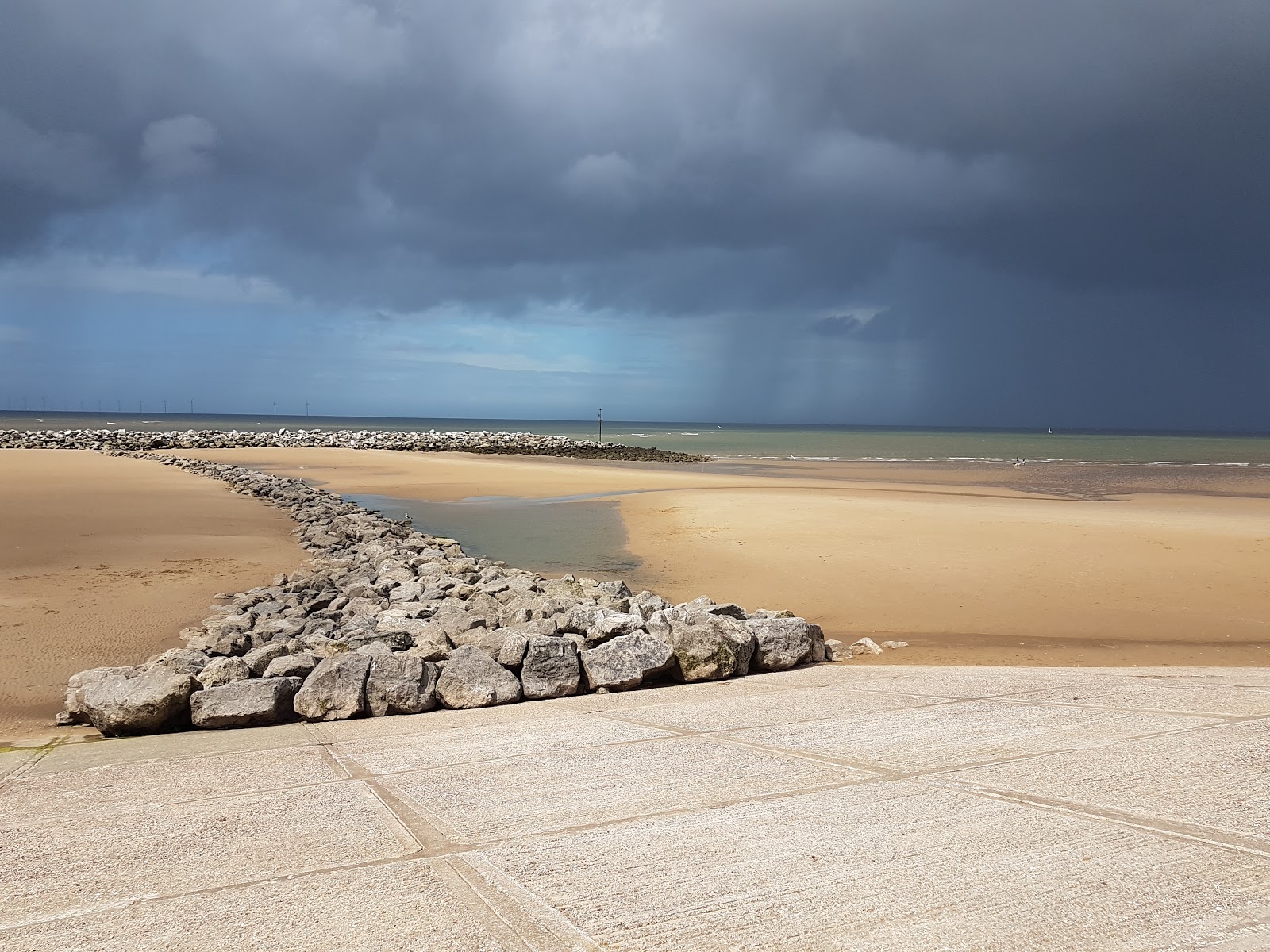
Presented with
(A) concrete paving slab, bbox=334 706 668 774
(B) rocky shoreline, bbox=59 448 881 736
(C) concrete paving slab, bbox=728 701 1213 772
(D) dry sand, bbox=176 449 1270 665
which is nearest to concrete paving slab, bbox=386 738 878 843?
(A) concrete paving slab, bbox=334 706 668 774

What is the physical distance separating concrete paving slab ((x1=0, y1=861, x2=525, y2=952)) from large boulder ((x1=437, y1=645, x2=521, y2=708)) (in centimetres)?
302

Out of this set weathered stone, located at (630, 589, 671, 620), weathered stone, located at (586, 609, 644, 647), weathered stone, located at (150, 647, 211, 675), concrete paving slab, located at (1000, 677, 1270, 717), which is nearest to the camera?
concrete paving slab, located at (1000, 677, 1270, 717)

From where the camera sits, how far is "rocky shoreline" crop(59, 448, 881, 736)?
5.80 meters

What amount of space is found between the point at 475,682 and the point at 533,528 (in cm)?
1301

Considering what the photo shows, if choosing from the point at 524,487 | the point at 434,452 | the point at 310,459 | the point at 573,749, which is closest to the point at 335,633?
the point at 573,749

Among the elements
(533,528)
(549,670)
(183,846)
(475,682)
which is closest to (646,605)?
(549,670)

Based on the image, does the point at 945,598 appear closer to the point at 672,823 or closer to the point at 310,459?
the point at 672,823

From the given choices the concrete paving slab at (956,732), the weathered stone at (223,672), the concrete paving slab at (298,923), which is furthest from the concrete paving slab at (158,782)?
the concrete paving slab at (956,732)

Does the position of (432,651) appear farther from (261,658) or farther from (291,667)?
(261,658)

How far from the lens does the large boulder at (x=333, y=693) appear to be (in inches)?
231

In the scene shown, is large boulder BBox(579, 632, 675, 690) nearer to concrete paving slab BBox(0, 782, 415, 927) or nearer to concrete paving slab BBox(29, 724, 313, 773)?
concrete paving slab BBox(29, 724, 313, 773)

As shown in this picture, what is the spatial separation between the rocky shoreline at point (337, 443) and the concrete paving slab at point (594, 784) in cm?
4688

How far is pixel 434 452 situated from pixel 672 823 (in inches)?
2171

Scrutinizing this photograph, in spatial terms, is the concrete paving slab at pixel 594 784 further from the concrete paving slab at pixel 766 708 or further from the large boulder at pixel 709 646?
the large boulder at pixel 709 646
